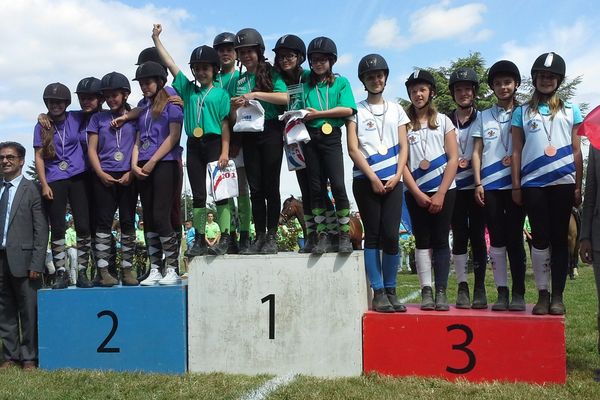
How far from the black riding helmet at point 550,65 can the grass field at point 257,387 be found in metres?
2.47

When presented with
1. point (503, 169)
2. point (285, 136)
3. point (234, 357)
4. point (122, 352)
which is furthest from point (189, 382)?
point (503, 169)

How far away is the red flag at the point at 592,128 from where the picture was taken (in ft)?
14.8

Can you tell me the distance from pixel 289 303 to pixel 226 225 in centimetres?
98

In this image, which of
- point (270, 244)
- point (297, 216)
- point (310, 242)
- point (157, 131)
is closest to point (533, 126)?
point (310, 242)

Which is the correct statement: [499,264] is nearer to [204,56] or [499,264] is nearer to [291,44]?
[291,44]

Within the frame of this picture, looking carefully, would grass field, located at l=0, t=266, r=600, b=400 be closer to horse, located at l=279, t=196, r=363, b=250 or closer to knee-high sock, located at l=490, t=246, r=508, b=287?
knee-high sock, located at l=490, t=246, r=508, b=287

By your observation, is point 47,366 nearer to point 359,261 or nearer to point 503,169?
point 359,261

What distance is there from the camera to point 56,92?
595cm

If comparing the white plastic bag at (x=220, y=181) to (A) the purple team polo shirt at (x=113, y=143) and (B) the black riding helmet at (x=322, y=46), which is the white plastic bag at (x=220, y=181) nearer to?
(A) the purple team polo shirt at (x=113, y=143)

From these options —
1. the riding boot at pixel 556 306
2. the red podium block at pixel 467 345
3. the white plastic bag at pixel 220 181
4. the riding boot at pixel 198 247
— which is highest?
the white plastic bag at pixel 220 181

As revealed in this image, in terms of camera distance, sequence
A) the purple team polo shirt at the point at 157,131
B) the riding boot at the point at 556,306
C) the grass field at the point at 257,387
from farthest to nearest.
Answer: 1. the purple team polo shirt at the point at 157,131
2. the riding boot at the point at 556,306
3. the grass field at the point at 257,387

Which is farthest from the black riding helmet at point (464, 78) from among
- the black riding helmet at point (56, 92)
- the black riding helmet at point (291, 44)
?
the black riding helmet at point (56, 92)

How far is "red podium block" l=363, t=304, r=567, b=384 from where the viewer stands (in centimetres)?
463

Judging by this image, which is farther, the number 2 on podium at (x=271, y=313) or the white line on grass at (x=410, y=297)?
the white line on grass at (x=410, y=297)
